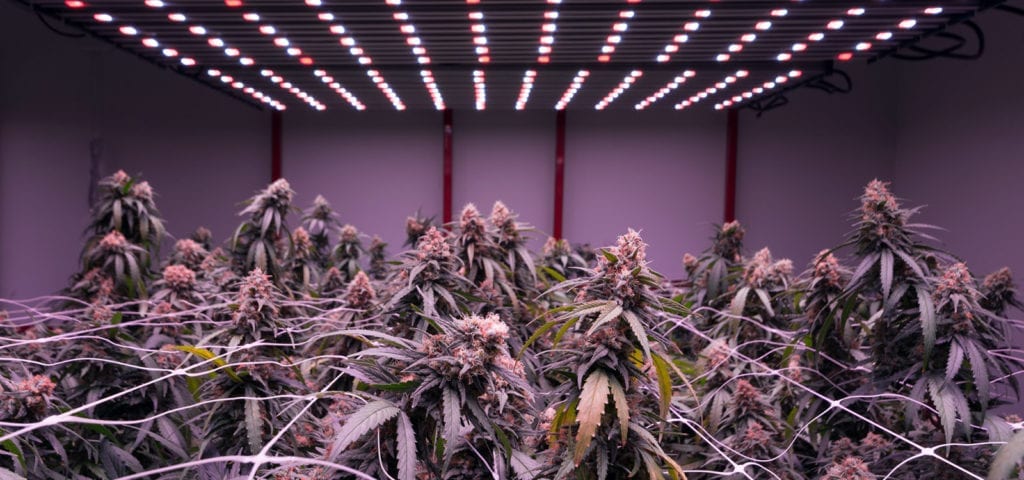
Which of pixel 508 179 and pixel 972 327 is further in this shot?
pixel 508 179

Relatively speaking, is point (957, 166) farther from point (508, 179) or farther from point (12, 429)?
point (12, 429)

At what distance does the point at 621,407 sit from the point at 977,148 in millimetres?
6044

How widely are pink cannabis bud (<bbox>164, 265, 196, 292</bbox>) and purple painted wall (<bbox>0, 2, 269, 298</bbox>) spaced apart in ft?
11.4

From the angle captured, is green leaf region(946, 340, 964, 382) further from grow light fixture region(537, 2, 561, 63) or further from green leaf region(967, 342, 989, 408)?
grow light fixture region(537, 2, 561, 63)

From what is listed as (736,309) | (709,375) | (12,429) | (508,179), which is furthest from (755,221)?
(12,429)

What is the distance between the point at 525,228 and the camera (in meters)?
2.34

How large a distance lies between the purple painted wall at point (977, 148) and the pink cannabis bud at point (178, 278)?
581 cm

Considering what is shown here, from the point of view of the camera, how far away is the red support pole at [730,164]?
26.3ft

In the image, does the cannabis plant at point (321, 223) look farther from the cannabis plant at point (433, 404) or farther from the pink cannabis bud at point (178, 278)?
the cannabis plant at point (433, 404)

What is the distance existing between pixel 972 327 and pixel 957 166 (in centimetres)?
536

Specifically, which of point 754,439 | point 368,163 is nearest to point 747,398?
point 754,439

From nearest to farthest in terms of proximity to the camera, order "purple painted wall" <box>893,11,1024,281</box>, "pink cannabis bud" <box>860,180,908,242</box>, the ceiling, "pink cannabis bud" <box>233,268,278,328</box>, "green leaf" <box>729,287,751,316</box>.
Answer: "pink cannabis bud" <box>233,268,278,328</box> → "pink cannabis bud" <box>860,180,908,242</box> → "green leaf" <box>729,287,751,316</box> → the ceiling → "purple painted wall" <box>893,11,1024,281</box>

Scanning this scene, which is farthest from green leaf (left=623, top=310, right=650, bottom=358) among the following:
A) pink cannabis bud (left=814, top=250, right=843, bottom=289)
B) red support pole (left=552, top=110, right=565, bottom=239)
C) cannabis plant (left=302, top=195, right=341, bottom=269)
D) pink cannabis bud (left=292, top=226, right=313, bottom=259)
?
red support pole (left=552, top=110, right=565, bottom=239)

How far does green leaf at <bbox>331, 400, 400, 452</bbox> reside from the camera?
3.26 feet
